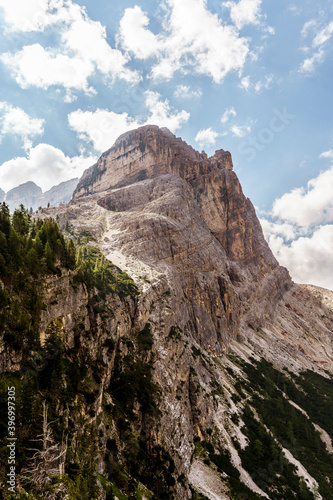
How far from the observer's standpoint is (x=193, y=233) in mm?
122938

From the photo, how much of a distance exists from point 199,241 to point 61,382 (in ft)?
338

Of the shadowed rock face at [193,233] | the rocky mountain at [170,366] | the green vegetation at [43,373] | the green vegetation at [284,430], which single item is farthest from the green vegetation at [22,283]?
the green vegetation at [284,430]

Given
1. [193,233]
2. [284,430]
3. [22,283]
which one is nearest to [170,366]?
[22,283]

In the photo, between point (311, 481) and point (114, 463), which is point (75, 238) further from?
point (311, 481)

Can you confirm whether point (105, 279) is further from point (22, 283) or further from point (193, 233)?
point (193, 233)

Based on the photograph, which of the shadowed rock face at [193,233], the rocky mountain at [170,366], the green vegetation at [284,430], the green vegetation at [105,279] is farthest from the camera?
the shadowed rock face at [193,233]

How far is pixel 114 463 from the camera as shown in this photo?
29578 millimetres

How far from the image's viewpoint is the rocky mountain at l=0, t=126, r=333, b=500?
92.7ft

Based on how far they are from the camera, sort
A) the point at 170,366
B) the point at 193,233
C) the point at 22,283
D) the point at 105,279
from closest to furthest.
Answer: the point at 22,283
the point at 170,366
the point at 105,279
the point at 193,233

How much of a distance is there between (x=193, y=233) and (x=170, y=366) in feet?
259

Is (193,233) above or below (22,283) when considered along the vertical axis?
above

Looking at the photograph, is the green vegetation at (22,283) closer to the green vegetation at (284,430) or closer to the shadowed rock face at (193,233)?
the shadowed rock face at (193,233)

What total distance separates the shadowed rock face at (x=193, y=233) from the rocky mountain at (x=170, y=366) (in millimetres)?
910

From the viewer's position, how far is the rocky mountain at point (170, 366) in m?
28.2
